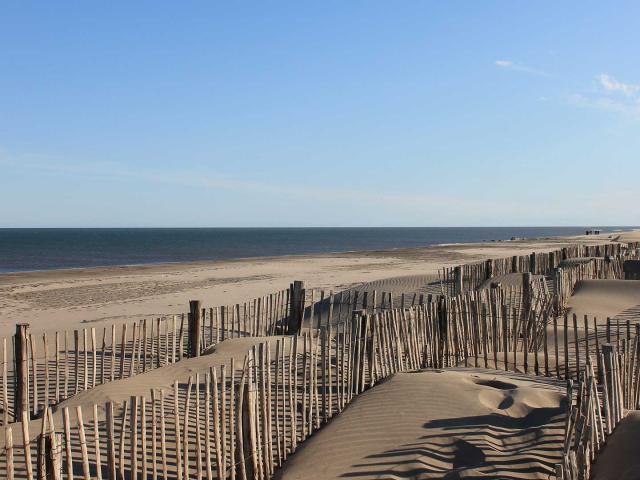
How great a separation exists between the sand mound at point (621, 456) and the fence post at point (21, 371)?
6.23m

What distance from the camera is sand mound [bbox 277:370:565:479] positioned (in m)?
4.90

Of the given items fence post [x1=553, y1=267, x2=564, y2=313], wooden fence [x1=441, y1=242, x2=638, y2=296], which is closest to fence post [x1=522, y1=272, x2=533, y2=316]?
fence post [x1=553, y1=267, x2=564, y2=313]

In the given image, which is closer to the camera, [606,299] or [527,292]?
[527,292]

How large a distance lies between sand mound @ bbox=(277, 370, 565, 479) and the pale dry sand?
1072cm

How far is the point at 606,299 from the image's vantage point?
46.5 ft

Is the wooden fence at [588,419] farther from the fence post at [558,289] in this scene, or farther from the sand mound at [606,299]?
the sand mound at [606,299]

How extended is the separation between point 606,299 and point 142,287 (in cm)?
1705

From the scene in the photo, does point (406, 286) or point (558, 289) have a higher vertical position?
point (558, 289)

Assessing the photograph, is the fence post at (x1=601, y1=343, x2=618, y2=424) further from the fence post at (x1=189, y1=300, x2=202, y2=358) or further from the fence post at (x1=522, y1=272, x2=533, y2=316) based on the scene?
the fence post at (x1=189, y1=300, x2=202, y2=358)

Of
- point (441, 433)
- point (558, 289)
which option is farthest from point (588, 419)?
point (558, 289)

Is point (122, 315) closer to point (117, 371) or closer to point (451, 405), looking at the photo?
point (117, 371)

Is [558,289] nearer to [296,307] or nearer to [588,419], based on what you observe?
[296,307]

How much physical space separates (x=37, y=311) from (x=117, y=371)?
31.9ft

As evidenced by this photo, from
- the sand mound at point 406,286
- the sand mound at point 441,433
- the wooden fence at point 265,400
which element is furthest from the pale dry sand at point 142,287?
the sand mound at point 441,433
